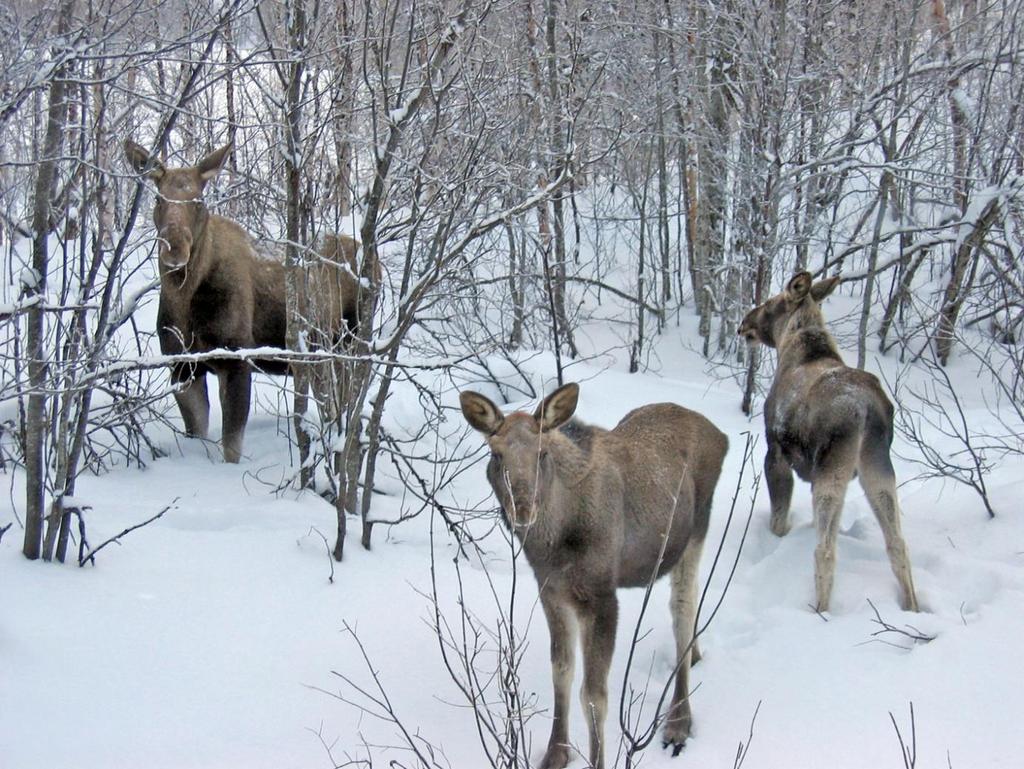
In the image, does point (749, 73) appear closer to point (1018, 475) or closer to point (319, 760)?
point (1018, 475)

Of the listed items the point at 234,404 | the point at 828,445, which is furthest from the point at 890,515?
the point at 234,404

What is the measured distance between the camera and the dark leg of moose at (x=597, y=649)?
5.07m

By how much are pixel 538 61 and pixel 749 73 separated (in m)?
2.82

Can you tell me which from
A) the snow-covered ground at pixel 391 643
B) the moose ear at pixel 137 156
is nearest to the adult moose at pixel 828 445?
the snow-covered ground at pixel 391 643

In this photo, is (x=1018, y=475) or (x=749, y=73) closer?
(x=1018, y=475)

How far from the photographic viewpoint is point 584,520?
5.23m

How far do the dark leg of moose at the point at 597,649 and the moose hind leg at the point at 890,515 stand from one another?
2375 mm

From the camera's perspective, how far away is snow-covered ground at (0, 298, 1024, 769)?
198 inches

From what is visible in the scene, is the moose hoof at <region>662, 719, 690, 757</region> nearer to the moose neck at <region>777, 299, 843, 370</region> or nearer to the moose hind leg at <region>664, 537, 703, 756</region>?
the moose hind leg at <region>664, 537, 703, 756</region>

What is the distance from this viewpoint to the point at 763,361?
511 inches

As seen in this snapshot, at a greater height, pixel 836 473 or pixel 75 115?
pixel 75 115

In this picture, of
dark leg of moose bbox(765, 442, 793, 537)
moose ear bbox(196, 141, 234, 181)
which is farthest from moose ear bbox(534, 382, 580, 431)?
moose ear bbox(196, 141, 234, 181)

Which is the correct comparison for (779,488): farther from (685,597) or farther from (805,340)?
(685,597)

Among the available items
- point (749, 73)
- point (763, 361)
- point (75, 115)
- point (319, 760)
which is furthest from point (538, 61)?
point (319, 760)
